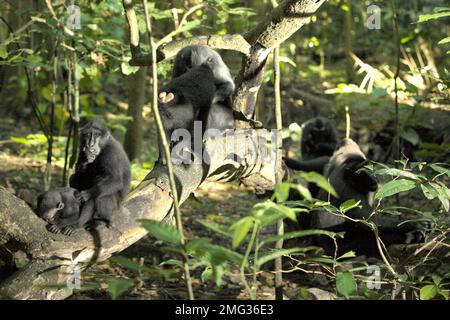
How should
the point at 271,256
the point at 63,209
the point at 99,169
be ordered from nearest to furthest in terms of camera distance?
the point at 271,256 < the point at 63,209 < the point at 99,169

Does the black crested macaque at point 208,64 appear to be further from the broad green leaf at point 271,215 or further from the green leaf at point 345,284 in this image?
the broad green leaf at point 271,215

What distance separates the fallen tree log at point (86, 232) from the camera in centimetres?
309

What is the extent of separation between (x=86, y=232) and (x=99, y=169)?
1.48 meters

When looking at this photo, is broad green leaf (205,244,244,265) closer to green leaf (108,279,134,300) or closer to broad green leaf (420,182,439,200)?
green leaf (108,279,134,300)

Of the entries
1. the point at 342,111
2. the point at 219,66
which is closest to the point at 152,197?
the point at 219,66

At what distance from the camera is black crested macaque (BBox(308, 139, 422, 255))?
20.0 ft

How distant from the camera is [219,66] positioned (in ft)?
20.3

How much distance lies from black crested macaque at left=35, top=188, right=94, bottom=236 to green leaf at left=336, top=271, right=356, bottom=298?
2227 millimetres

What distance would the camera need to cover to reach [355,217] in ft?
20.7

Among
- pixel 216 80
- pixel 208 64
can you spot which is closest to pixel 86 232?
pixel 216 80

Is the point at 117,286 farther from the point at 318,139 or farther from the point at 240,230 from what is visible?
the point at 318,139

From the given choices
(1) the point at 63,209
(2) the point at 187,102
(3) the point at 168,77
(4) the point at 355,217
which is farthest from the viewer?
(3) the point at 168,77
